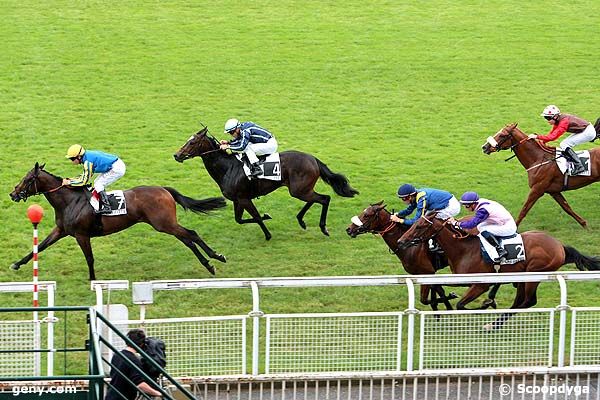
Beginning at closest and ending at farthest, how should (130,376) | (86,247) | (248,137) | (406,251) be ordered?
1. (130,376)
2. (406,251)
3. (86,247)
4. (248,137)

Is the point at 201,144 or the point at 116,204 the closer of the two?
the point at 116,204

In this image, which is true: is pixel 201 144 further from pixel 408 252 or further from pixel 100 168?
pixel 408 252

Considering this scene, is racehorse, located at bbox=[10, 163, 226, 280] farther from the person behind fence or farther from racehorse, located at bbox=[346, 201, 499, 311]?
the person behind fence

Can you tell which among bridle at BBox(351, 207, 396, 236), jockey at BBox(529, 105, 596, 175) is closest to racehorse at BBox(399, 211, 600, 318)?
bridle at BBox(351, 207, 396, 236)

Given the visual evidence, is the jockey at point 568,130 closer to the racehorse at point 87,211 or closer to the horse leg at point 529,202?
the horse leg at point 529,202

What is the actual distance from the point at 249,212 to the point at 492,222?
370 centimetres

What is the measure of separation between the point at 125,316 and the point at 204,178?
6817 millimetres

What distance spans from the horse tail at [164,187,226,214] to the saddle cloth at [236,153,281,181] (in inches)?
24.4

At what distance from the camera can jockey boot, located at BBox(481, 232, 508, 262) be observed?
39.2 ft

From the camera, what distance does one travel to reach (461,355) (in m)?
10.6

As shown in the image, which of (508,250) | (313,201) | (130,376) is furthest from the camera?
(313,201)

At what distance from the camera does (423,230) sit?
12.0m

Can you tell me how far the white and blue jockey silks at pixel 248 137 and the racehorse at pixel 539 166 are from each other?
2.58m

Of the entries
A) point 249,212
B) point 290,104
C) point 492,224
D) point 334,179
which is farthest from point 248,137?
point 290,104
